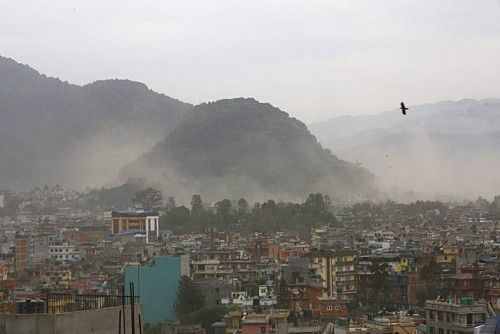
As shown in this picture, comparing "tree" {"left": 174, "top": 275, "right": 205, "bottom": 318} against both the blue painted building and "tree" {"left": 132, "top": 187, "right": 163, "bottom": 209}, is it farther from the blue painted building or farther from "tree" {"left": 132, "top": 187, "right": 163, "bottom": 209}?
"tree" {"left": 132, "top": 187, "right": 163, "bottom": 209}

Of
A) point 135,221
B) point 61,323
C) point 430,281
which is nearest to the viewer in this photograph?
point 61,323

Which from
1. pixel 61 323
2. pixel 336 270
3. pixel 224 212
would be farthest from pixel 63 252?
pixel 61 323

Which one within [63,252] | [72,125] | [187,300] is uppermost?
[72,125]

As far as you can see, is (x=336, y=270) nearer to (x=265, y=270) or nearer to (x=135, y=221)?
(x=265, y=270)

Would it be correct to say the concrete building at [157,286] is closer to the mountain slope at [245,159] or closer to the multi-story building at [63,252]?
the multi-story building at [63,252]

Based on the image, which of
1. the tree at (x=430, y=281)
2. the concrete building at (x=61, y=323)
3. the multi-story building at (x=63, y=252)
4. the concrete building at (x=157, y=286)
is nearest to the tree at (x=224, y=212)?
the multi-story building at (x=63, y=252)

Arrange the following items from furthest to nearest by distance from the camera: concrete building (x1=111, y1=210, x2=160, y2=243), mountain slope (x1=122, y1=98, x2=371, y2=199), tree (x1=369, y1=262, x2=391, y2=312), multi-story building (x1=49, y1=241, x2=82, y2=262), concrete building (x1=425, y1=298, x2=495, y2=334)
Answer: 1. mountain slope (x1=122, y1=98, x2=371, y2=199)
2. concrete building (x1=111, y1=210, x2=160, y2=243)
3. multi-story building (x1=49, y1=241, x2=82, y2=262)
4. tree (x1=369, y1=262, x2=391, y2=312)
5. concrete building (x1=425, y1=298, x2=495, y2=334)

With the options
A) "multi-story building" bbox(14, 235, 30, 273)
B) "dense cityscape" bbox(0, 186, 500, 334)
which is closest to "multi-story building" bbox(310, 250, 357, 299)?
"dense cityscape" bbox(0, 186, 500, 334)
